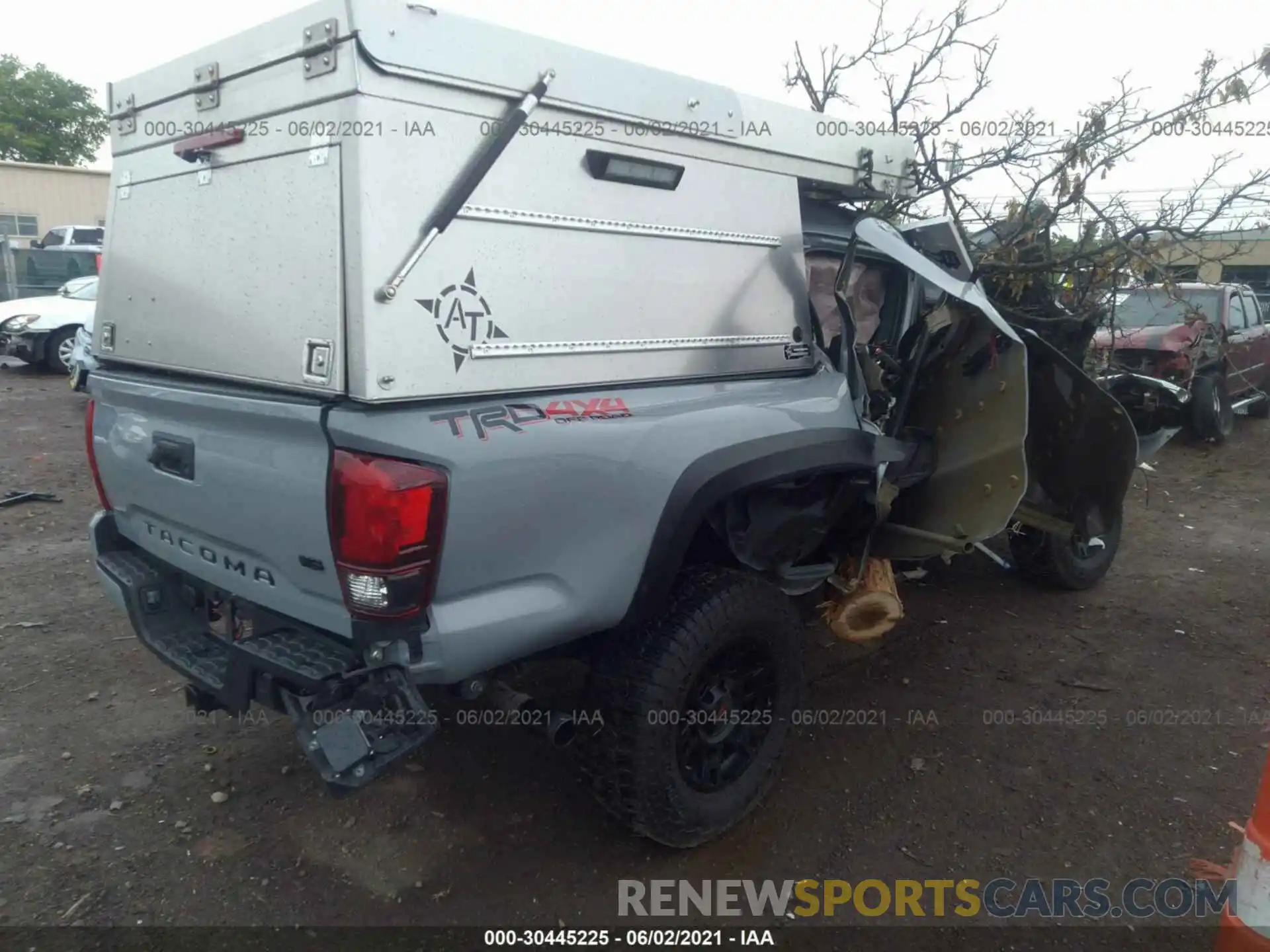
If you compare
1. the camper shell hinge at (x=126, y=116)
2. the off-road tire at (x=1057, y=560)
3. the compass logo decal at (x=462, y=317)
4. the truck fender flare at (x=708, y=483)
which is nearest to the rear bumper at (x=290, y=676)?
the truck fender flare at (x=708, y=483)

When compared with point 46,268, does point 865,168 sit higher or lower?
lower

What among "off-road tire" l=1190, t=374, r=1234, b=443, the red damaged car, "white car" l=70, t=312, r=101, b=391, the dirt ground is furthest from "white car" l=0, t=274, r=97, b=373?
"off-road tire" l=1190, t=374, r=1234, b=443

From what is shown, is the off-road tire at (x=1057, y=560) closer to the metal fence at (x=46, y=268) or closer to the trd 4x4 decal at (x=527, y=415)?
the trd 4x4 decal at (x=527, y=415)

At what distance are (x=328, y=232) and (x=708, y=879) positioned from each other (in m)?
→ 2.32

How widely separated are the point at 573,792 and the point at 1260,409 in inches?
474

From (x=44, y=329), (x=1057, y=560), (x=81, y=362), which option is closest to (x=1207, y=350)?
(x=1057, y=560)

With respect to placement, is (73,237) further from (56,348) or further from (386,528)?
(386,528)

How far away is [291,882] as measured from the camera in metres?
2.81

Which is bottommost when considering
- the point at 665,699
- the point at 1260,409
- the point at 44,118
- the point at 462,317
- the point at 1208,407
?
the point at 665,699

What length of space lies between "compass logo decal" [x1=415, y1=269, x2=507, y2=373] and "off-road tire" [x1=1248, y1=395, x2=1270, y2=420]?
469 inches

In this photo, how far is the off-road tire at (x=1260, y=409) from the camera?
1120cm

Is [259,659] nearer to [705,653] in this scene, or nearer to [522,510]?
[522,510]

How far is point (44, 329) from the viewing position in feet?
39.7

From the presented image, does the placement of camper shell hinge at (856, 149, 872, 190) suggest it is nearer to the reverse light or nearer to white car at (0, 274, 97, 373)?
the reverse light
